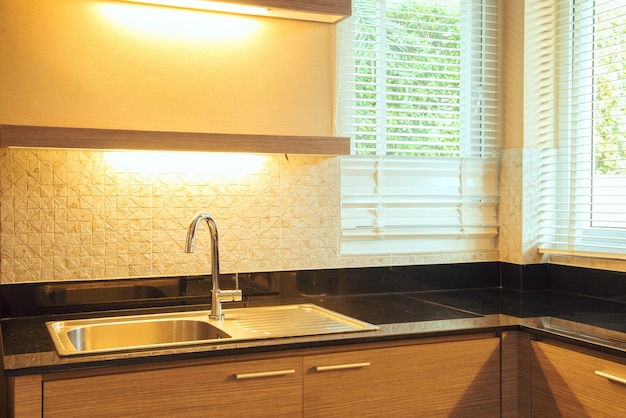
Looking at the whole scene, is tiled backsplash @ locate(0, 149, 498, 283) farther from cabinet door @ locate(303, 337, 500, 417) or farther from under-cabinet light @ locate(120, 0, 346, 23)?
cabinet door @ locate(303, 337, 500, 417)

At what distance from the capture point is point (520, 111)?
9.70 ft

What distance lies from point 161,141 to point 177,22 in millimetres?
501

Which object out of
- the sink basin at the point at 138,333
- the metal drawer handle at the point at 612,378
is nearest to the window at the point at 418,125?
the sink basin at the point at 138,333

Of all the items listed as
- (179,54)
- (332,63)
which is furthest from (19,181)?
(332,63)

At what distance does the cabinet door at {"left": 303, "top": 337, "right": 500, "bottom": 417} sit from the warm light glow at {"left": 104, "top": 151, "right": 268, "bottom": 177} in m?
0.86

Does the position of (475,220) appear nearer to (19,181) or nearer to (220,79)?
(220,79)

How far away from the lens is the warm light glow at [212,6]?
7.64 feet

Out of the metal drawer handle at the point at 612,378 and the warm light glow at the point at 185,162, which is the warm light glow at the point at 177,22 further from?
the metal drawer handle at the point at 612,378

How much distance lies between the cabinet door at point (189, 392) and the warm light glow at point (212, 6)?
114 cm

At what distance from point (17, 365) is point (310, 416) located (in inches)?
29.7

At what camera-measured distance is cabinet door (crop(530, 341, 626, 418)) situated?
191cm

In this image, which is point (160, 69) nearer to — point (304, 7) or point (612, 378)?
point (304, 7)

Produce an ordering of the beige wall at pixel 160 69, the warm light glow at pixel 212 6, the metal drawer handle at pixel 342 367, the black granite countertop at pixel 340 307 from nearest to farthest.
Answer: the black granite countertop at pixel 340 307 < the metal drawer handle at pixel 342 367 < the beige wall at pixel 160 69 < the warm light glow at pixel 212 6

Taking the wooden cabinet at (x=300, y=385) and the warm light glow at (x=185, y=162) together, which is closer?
the wooden cabinet at (x=300, y=385)
